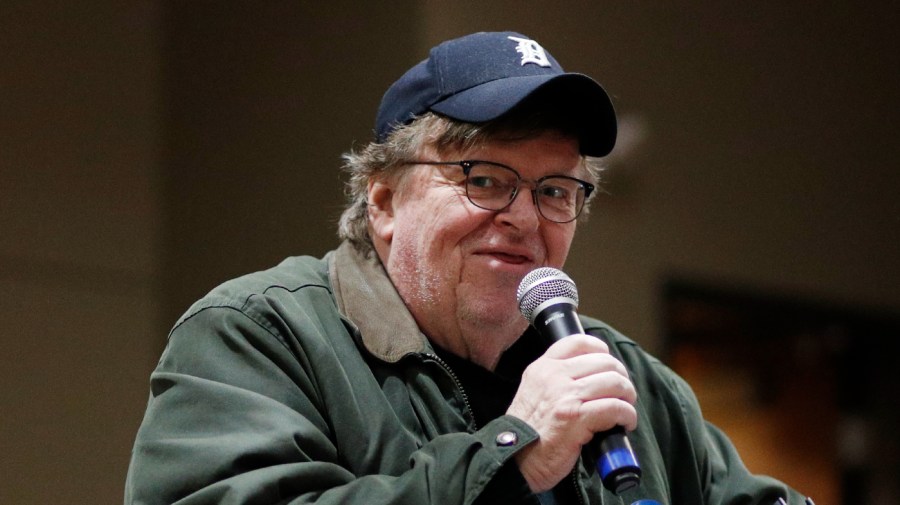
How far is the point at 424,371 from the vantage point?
5.74 ft

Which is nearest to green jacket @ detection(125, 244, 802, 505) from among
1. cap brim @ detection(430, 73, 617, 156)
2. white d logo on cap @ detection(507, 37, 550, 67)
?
cap brim @ detection(430, 73, 617, 156)

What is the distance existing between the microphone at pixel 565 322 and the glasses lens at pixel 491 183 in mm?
252

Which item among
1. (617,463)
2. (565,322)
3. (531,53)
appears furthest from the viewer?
(531,53)

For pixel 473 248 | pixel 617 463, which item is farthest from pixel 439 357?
pixel 617 463

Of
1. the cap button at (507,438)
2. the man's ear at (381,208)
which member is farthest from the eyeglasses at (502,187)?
the cap button at (507,438)

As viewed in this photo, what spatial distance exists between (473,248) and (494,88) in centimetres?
28

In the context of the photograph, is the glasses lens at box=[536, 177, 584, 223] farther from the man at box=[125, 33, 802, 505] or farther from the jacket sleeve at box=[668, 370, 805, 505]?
the jacket sleeve at box=[668, 370, 805, 505]

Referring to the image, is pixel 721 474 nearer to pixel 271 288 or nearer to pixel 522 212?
pixel 522 212

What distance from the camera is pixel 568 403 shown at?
4.54 ft

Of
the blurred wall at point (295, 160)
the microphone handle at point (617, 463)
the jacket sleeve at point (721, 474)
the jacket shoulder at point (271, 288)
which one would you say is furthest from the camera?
the blurred wall at point (295, 160)

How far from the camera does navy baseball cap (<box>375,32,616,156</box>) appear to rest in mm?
1834

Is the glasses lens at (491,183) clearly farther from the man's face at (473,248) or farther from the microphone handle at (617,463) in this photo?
the microphone handle at (617,463)

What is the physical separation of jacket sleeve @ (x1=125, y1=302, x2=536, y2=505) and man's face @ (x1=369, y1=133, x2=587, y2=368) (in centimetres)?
28

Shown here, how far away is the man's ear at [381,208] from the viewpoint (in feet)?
6.51
